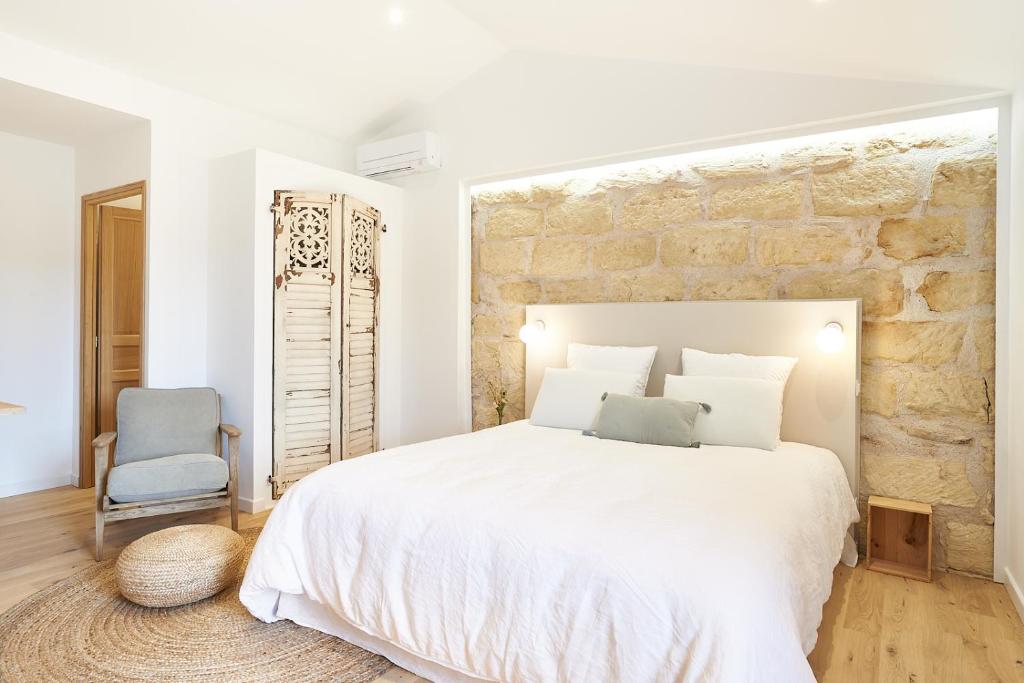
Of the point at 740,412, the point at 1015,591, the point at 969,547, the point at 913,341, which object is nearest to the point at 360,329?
the point at 740,412

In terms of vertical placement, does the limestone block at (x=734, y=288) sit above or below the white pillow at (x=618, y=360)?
above

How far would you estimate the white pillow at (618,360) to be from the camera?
11.5ft

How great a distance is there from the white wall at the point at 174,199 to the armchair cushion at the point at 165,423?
289 millimetres

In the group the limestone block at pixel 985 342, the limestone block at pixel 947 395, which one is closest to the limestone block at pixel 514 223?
the limestone block at pixel 947 395

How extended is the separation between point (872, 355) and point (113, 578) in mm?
3791

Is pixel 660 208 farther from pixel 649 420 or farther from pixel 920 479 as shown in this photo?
pixel 920 479

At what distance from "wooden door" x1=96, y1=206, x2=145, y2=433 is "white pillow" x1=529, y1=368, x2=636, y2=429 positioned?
2957 millimetres

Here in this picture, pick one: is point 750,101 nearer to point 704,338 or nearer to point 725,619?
point 704,338

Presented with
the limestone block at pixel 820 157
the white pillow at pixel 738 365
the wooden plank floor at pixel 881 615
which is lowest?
the wooden plank floor at pixel 881 615

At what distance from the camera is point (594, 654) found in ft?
4.91

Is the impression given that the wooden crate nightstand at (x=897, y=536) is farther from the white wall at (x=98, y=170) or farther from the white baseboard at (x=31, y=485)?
the white baseboard at (x=31, y=485)

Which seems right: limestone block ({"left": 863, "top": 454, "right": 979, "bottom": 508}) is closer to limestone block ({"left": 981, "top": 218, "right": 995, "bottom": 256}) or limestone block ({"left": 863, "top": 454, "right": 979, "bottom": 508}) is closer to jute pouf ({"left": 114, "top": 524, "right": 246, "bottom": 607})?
limestone block ({"left": 981, "top": 218, "right": 995, "bottom": 256})

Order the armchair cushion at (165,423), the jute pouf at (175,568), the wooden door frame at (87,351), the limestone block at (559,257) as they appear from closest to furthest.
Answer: the jute pouf at (175,568) < the armchair cushion at (165,423) < the limestone block at (559,257) < the wooden door frame at (87,351)

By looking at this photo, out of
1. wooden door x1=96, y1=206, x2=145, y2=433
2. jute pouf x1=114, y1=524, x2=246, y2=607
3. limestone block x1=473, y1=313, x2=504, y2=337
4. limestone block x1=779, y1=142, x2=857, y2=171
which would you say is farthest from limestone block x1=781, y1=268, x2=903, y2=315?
wooden door x1=96, y1=206, x2=145, y2=433
